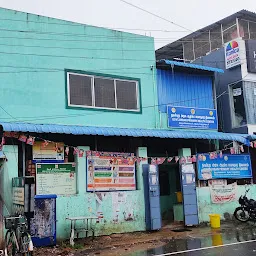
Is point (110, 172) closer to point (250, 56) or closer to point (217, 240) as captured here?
point (217, 240)

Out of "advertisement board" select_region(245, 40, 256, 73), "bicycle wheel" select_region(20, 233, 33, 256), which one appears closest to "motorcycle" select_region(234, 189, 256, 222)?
"advertisement board" select_region(245, 40, 256, 73)

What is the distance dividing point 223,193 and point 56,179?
6983 mm

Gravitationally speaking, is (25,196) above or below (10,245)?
above

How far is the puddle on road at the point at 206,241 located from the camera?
980cm

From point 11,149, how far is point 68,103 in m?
2.65

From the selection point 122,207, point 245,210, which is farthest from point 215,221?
point 122,207

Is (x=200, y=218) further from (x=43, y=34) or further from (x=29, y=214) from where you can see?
(x=43, y=34)

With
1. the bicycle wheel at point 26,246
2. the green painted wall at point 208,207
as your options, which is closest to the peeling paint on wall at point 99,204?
the bicycle wheel at point 26,246

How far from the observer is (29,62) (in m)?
12.2

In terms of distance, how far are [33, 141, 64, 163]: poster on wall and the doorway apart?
509 centimetres

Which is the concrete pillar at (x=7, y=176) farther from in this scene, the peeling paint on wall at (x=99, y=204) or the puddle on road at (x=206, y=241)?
the puddle on road at (x=206, y=241)

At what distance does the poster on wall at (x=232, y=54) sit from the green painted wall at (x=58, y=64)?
4.71m

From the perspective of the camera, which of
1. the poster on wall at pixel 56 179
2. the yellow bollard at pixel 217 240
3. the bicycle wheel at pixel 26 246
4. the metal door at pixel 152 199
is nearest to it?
the bicycle wheel at pixel 26 246

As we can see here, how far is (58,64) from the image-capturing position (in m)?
12.7
